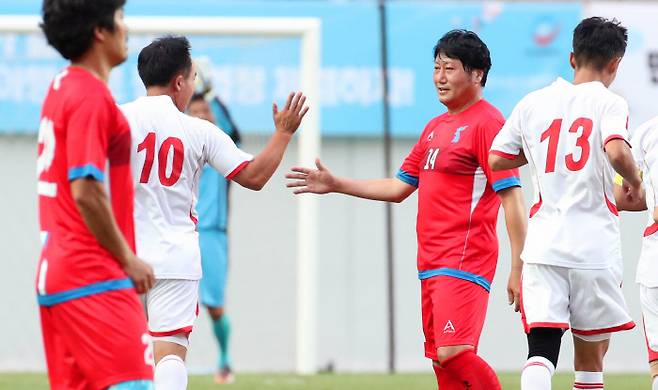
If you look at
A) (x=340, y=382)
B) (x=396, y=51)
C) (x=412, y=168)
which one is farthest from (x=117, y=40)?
(x=396, y=51)

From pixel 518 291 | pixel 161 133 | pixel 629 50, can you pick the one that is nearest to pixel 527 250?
pixel 518 291

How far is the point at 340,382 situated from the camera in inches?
406

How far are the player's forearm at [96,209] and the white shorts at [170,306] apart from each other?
1.80 m

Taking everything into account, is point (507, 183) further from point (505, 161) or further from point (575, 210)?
point (575, 210)

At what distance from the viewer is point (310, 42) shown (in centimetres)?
1086

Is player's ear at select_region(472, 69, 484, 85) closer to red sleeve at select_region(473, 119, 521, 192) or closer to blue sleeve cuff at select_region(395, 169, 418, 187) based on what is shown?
red sleeve at select_region(473, 119, 521, 192)

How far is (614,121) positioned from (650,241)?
1043 millimetres

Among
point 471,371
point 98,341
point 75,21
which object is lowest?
point 471,371

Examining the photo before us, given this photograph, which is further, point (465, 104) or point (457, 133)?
point (465, 104)

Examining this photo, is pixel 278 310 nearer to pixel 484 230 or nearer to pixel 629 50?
pixel 629 50

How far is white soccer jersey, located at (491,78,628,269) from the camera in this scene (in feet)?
17.6

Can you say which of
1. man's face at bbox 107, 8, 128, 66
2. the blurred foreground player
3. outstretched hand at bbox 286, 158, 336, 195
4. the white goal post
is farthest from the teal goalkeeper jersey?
man's face at bbox 107, 8, 128, 66

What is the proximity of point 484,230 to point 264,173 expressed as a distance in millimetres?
1152

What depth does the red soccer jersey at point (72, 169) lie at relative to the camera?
386 centimetres
